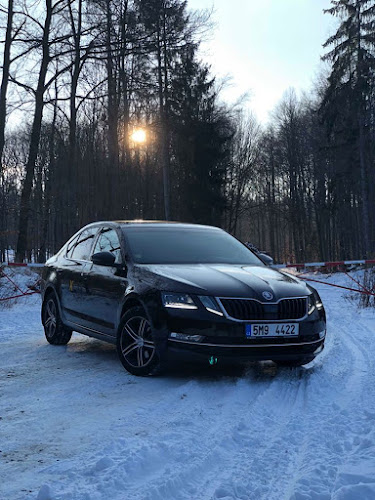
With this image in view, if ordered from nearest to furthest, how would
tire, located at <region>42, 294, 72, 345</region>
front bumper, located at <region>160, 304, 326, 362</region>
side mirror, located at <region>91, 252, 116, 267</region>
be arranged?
front bumper, located at <region>160, 304, 326, 362</region> → side mirror, located at <region>91, 252, 116, 267</region> → tire, located at <region>42, 294, 72, 345</region>

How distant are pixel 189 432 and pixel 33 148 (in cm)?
1757

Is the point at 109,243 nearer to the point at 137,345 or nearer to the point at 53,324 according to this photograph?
the point at 137,345

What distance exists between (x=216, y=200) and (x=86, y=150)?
495 inches

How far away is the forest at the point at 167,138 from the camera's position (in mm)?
19875

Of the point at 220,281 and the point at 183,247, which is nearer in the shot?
the point at 220,281

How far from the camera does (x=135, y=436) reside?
11.3 ft

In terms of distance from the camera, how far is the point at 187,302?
4.85 metres

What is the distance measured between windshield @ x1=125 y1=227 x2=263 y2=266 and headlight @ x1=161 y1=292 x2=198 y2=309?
87 centimetres

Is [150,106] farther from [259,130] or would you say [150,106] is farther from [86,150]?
[259,130]

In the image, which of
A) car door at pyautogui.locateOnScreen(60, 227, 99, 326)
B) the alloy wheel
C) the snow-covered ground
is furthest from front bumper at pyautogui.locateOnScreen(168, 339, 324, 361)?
the alloy wheel

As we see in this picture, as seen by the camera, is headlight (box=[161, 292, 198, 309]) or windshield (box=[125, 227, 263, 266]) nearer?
headlight (box=[161, 292, 198, 309])

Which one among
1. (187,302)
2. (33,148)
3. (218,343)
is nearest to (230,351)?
(218,343)

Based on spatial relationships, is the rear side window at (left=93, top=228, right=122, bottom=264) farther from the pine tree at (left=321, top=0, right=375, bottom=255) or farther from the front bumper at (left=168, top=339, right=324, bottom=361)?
the pine tree at (left=321, top=0, right=375, bottom=255)

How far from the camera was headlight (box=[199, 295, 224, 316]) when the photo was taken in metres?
4.77
